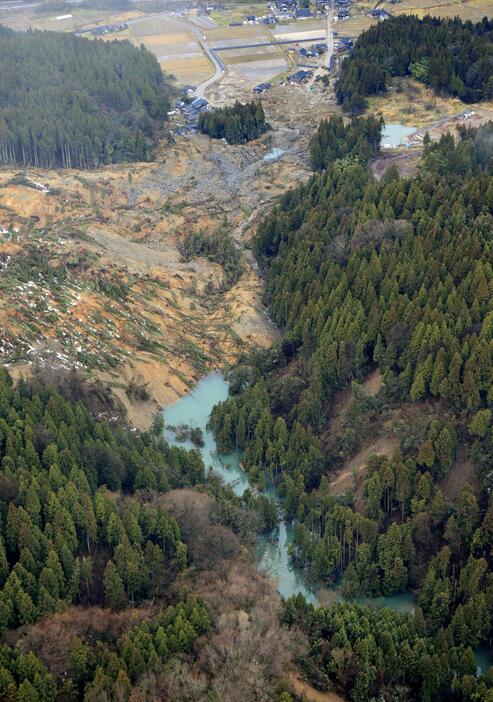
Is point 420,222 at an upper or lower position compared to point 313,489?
upper

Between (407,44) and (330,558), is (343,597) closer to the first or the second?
(330,558)

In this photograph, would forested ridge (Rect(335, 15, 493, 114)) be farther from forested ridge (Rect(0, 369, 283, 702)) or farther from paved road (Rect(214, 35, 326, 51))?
forested ridge (Rect(0, 369, 283, 702))

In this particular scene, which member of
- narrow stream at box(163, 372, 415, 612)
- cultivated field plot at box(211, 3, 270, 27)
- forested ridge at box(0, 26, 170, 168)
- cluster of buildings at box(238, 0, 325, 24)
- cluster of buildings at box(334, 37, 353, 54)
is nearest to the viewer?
narrow stream at box(163, 372, 415, 612)

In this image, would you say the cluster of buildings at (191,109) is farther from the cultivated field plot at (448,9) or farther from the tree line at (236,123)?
the cultivated field plot at (448,9)

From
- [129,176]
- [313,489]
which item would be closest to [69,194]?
[129,176]

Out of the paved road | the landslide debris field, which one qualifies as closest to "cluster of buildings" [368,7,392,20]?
the paved road
